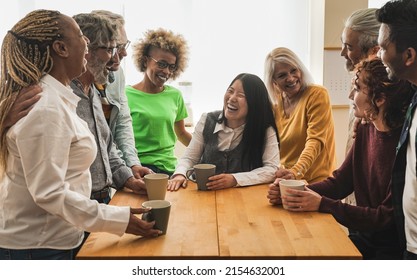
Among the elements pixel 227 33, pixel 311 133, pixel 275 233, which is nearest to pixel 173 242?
pixel 275 233

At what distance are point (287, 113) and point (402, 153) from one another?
942mm

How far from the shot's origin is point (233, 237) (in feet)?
3.84

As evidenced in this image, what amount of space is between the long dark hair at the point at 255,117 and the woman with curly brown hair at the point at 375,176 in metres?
0.44

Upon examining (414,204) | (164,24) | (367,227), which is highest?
(164,24)

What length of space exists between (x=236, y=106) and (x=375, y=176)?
0.62 metres

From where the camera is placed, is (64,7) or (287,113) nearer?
(287,113)

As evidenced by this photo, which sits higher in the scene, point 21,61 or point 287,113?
point 21,61

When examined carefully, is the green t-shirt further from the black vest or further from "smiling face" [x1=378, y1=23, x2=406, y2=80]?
"smiling face" [x1=378, y1=23, x2=406, y2=80]

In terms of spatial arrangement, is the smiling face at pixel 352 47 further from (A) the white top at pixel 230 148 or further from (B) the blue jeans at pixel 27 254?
(B) the blue jeans at pixel 27 254

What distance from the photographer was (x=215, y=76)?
3.11 metres
